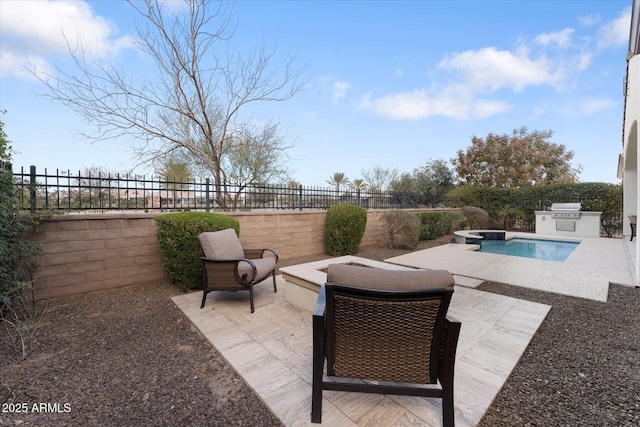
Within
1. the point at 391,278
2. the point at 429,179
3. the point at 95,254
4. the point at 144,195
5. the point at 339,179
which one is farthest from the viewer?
the point at 339,179

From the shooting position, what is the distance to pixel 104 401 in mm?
1839

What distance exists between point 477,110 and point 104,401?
A: 1569cm

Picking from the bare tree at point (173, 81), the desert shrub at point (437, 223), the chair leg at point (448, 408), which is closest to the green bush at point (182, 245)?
Answer: the bare tree at point (173, 81)

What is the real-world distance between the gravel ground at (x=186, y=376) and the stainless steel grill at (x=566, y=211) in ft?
34.2

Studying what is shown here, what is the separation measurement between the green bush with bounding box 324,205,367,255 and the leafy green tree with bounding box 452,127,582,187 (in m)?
16.4

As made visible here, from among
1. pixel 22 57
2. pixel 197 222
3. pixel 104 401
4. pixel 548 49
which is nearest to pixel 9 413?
pixel 104 401

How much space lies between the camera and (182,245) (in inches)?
161

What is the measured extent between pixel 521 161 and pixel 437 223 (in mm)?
13382

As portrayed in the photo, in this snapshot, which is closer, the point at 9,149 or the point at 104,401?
the point at 104,401

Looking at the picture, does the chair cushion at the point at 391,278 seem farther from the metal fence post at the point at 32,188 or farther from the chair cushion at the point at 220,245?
the metal fence post at the point at 32,188

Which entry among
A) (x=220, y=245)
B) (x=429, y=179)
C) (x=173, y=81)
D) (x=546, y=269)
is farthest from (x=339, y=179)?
(x=220, y=245)

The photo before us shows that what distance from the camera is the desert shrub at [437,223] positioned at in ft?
31.9

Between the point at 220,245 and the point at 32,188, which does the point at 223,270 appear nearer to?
the point at 220,245

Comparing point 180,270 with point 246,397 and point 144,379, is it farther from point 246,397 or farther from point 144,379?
point 246,397
